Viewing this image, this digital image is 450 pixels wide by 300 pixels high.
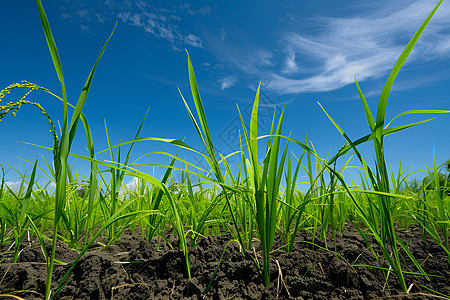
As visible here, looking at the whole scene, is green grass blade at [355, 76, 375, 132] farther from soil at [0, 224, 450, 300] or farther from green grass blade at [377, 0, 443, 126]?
soil at [0, 224, 450, 300]

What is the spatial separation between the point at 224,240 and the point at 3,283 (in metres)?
1.11

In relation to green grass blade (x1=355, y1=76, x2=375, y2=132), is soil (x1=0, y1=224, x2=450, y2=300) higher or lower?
lower

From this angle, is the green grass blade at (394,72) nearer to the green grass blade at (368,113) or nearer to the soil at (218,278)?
the green grass blade at (368,113)

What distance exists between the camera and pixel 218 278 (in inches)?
49.2

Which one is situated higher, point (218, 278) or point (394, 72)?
point (394, 72)

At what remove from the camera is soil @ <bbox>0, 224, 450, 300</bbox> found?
119cm

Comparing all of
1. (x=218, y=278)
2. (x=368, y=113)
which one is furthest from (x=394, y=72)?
(x=218, y=278)

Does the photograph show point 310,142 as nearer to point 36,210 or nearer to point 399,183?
point 399,183

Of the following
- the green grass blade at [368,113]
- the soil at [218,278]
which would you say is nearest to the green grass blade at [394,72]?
the green grass blade at [368,113]

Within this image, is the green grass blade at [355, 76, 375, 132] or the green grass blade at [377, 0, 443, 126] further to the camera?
the green grass blade at [355, 76, 375, 132]

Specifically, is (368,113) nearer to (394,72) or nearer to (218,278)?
(394,72)

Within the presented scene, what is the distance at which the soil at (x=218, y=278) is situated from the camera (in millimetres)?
1193

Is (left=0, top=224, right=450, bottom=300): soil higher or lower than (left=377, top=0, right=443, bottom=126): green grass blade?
lower

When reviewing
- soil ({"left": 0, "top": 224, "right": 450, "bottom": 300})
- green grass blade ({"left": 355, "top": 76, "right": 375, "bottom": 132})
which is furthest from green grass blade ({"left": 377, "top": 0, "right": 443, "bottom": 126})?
soil ({"left": 0, "top": 224, "right": 450, "bottom": 300})
